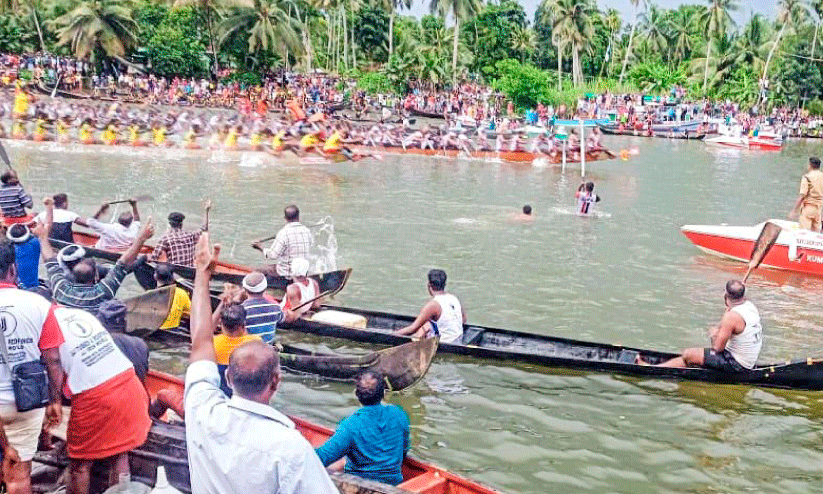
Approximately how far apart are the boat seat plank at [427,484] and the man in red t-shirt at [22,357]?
2471 millimetres

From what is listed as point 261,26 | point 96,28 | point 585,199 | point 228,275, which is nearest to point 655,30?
point 261,26

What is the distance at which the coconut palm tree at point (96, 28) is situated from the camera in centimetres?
5016

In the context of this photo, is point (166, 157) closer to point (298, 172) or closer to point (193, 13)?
point (298, 172)

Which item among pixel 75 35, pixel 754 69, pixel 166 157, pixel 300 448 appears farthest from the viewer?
pixel 754 69

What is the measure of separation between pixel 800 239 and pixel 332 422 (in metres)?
12.0

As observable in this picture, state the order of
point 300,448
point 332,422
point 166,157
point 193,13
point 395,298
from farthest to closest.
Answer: point 193,13 → point 166,157 → point 395,298 → point 332,422 → point 300,448

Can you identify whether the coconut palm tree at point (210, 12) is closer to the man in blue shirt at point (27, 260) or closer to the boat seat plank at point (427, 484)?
the man in blue shirt at point (27, 260)

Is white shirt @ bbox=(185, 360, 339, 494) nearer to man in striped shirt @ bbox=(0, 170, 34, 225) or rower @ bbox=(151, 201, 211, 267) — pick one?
man in striped shirt @ bbox=(0, 170, 34, 225)

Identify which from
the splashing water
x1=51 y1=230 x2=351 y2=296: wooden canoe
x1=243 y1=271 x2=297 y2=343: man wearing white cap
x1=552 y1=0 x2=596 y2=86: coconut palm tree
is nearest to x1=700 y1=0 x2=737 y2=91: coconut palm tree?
x1=552 y1=0 x2=596 y2=86: coconut palm tree

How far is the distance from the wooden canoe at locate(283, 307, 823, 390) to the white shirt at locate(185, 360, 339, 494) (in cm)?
743

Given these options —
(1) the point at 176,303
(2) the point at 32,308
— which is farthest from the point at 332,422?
(2) the point at 32,308

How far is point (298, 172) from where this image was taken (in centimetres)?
3116

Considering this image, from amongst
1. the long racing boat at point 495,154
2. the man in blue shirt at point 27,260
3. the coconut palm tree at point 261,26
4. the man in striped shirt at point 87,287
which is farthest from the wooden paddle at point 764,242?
the coconut palm tree at point 261,26

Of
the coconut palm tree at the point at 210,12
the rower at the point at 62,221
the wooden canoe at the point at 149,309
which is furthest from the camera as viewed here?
the coconut palm tree at the point at 210,12
